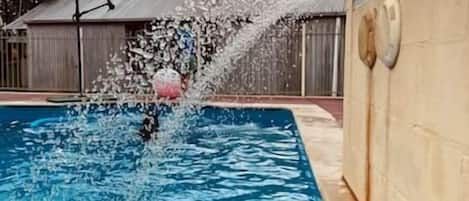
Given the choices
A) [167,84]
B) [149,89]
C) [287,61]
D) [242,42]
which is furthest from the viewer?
[242,42]

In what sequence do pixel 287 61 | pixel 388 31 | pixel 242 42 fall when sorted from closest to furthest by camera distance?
1. pixel 388 31
2. pixel 287 61
3. pixel 242 42

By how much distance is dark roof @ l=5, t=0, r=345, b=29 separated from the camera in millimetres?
11696

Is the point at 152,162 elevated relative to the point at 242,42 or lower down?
lower down

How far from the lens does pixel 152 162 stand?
5.53m

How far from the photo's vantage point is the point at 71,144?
6.60 m

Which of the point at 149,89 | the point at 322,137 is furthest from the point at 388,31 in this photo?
the point at 149,89

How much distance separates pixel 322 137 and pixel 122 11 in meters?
8.45

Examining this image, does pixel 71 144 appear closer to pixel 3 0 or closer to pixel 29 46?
pixel 29 46

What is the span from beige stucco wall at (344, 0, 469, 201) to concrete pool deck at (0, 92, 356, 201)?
0.47 m

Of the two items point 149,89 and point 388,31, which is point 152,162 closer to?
point 388,31

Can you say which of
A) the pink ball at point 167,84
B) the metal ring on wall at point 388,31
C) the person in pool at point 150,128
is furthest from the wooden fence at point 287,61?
the metal ring on wall at point 388,31

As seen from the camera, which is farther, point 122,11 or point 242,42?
point 122,11

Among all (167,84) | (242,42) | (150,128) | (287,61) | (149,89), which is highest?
(242,42)

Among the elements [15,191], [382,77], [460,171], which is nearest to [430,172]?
[460,171]
